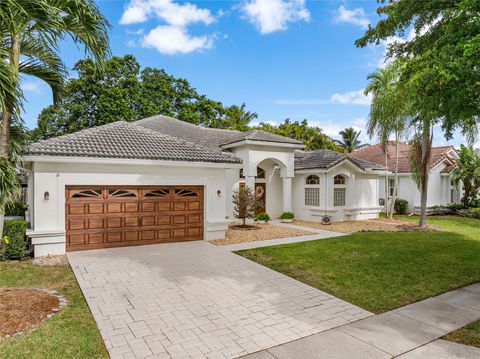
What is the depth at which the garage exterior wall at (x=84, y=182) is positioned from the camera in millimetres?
11000

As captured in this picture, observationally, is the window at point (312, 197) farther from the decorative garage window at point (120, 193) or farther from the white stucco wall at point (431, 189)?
the decorative garage window at point (120, 193)

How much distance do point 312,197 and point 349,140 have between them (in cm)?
3599

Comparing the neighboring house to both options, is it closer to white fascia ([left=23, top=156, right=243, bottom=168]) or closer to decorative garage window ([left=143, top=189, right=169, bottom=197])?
white fascia ([left=23, top=156, right=243, bottom=168])

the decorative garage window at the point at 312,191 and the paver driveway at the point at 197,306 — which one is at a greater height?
the decorative garage window at the point at 312,191

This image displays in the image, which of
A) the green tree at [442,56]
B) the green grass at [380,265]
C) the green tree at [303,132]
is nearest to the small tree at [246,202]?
the green grass at [380,265]

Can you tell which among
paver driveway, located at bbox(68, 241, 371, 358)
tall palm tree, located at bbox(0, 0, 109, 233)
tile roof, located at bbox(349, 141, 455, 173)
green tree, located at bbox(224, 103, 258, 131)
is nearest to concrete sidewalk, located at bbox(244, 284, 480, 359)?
paver driveway, located at bbox(68, 241, 371, 358)

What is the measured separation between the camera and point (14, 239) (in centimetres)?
1074

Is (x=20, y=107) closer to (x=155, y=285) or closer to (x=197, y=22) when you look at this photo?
(x=155, y=285)

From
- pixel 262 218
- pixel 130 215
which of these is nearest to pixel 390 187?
pixel 262 218

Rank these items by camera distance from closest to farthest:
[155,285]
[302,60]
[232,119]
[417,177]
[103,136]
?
[155,285] → [103,136] → [302,60] → [417,177] → [232,119]

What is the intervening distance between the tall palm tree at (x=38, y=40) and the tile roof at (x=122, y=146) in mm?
3369

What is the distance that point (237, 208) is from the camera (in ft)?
63.7

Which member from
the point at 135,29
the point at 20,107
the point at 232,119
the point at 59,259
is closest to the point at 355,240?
the point at 59,259

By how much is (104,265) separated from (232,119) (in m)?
37.0
